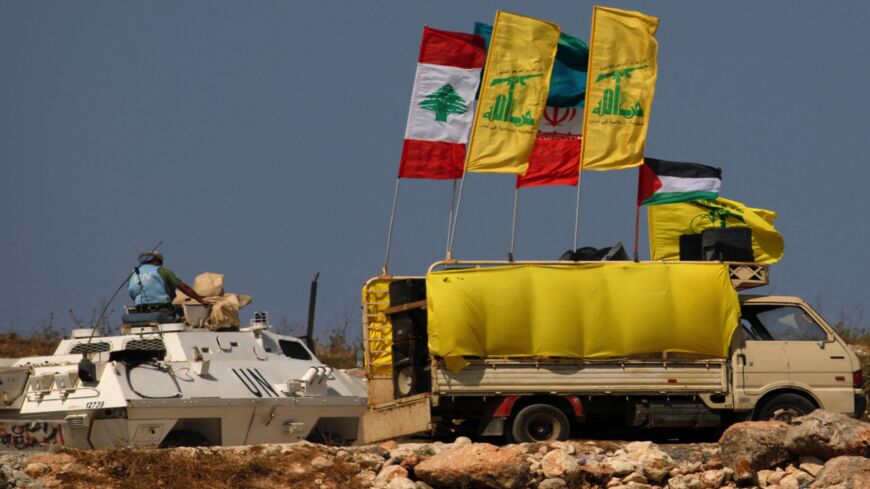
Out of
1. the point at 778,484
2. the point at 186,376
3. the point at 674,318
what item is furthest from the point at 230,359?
the point at 778,484

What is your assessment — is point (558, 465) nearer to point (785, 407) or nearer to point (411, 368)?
point (411, 368)

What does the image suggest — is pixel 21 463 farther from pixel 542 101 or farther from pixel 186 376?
pixel 542 101

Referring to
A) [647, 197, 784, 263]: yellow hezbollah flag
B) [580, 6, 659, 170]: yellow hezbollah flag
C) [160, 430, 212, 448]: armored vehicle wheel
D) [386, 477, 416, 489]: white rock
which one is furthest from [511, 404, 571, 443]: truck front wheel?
[580, 6, 659, 170]: yellow hezbollah flag

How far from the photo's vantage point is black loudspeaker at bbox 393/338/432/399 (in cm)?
1653

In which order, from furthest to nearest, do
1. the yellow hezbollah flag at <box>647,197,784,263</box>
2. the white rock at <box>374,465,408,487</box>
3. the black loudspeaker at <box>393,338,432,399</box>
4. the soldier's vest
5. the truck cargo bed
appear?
1. the yellow hezbollah flag at <box>647,197,784,263</box>
2. the soldier's vest
3. the black loudspeaker at <box>393,338,432,399</box>
4. the truck cargo bed
5. the white rock at <box>374,465,408,487</box>

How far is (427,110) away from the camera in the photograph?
19.2m

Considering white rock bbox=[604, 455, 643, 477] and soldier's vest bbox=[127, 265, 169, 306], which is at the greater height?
soldier's vest bbox=[127, 265, 169, 306]

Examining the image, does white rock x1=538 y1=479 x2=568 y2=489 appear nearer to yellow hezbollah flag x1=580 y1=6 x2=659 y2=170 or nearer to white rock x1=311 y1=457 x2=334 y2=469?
white rock x1=311 y1=457 x2=334 y2=469

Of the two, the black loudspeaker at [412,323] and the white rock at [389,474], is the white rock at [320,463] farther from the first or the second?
the black loudspeaker at [412,323]

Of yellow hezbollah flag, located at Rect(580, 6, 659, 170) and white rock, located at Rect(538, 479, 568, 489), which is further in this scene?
yellow hezbollah flag, located at Rect(580, 6, 659, 170)

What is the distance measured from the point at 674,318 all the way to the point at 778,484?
93.2 inches

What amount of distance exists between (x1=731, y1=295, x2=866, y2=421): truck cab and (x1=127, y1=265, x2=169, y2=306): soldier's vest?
717cm

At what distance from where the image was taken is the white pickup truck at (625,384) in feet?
52.9

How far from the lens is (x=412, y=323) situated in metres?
16.5
